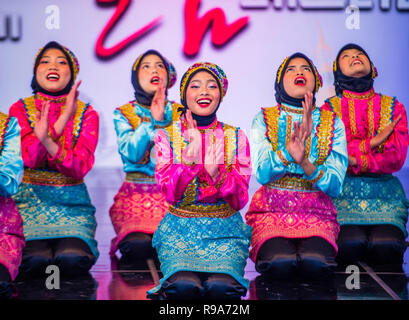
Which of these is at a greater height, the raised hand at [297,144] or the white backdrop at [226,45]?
the white backdrop at [226,45]

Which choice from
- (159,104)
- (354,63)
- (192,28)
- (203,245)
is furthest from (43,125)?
(192,28)

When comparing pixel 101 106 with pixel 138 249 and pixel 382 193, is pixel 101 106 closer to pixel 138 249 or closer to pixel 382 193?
pixel 138 249

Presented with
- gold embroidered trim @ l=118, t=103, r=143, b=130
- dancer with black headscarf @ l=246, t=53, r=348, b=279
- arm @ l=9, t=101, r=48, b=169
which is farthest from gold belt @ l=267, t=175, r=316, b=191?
arm @ l=9, t=101, r=48, b=169

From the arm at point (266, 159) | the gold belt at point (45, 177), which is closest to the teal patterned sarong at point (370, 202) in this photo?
the arm at point (266, 159)

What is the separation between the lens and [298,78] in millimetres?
3805

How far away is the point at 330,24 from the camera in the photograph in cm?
698

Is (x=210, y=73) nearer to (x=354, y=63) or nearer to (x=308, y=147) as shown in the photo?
(x=308, y=147)

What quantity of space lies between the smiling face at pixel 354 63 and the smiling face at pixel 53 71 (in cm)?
169

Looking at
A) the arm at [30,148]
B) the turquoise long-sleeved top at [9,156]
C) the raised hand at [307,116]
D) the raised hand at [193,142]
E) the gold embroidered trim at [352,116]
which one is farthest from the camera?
the gold embroidered trim at [352,116]

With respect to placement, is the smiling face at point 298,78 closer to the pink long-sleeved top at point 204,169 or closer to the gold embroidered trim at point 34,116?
the pink long-sleeved top at point 204,169

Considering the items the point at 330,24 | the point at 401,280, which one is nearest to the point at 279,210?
the point at 401,280

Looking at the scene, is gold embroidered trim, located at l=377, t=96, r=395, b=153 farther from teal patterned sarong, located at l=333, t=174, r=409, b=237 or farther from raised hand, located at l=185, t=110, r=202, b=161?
raised hand, located at l=185, t=110, r=202, b=161

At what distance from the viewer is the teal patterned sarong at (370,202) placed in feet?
13.5
